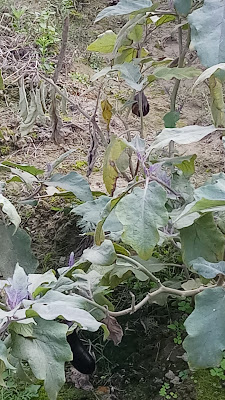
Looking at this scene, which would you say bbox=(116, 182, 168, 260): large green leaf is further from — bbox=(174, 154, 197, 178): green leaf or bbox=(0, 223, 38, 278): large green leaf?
bbox=(0, 223, 38, 278): large green leaf

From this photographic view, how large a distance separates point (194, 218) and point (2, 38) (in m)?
2.11

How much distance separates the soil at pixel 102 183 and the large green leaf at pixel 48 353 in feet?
1.98

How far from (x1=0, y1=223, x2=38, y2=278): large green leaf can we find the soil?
236 mm

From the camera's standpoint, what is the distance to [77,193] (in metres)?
1.71

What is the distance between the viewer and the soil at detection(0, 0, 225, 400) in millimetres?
1646

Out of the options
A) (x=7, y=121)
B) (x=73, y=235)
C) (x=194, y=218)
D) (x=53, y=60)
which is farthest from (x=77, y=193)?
(x=53, y=60)

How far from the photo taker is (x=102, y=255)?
1308 mm

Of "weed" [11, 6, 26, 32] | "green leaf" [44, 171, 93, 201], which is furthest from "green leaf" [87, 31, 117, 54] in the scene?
"weed" [11, 6, 26, 32]

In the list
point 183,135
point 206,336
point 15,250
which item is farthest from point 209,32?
point 15,250

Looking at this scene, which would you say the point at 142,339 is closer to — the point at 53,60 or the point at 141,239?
the point at 141,239

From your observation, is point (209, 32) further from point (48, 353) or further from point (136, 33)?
point (48, 353)

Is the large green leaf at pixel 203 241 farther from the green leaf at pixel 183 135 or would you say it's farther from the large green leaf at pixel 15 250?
the large green leaf at pixel 15 250

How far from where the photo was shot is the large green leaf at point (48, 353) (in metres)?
1.02

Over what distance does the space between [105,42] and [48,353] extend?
1.04m
